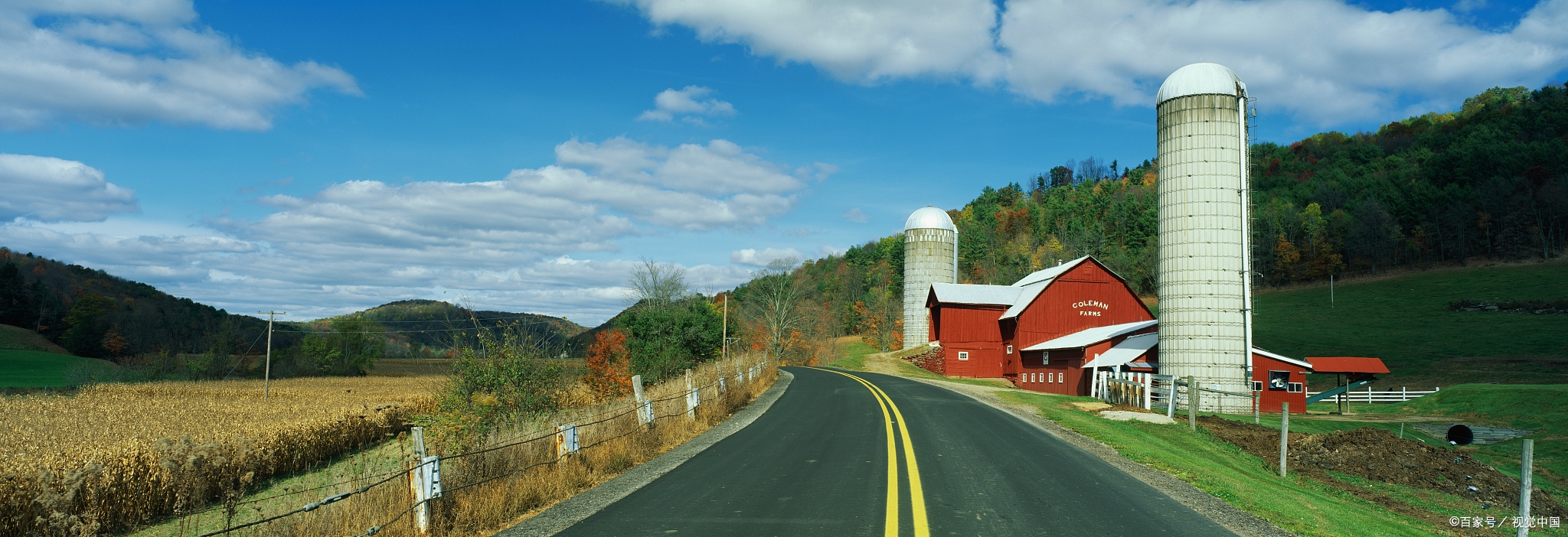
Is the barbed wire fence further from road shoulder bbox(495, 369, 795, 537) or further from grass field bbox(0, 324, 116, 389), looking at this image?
grass field bbox(0, 324, 116, 389)

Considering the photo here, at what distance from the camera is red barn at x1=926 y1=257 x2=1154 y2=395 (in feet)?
134

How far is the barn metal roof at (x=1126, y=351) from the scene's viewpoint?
34.7m

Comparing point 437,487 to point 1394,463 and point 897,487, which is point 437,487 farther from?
point 1394,463

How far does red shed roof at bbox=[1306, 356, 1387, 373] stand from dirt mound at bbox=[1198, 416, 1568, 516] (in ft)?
51.6

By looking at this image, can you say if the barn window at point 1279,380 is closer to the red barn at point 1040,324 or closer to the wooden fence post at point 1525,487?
the red barn at point 1040,324

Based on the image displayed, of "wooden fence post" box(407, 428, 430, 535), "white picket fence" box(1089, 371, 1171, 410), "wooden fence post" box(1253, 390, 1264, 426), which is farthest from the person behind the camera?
"white picket fence" box(1089, 371, 1171, 410)

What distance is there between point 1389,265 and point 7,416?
4483 inches

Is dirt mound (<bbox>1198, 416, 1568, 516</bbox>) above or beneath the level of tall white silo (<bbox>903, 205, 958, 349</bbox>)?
beneath

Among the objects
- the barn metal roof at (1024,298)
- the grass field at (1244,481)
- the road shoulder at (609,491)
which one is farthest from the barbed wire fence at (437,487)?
the barn metal roof at (1024,298)

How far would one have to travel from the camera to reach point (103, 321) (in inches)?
3396

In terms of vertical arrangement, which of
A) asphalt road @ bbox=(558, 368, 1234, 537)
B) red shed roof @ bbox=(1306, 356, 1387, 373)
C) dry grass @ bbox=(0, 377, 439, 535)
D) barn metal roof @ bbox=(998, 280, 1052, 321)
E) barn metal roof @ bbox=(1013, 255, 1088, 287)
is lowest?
dry grass @ bbox=(0, 377, 439, 535)

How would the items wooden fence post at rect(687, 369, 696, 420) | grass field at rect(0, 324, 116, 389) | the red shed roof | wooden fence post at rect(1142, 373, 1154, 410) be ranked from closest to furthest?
wooden fence post at rect(687, 369, 696, 420) → wooden fence post at rect(1142, 373, 1154, 410) → the red shed roof → grass field at rect(0, 324, 116, 389)

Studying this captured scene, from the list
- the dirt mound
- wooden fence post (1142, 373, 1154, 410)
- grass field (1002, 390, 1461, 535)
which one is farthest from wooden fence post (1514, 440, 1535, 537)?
wooden fence post (1142, 373, 1154, 410)

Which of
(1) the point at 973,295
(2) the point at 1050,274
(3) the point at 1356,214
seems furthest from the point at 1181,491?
(3) the point at 1356,214
